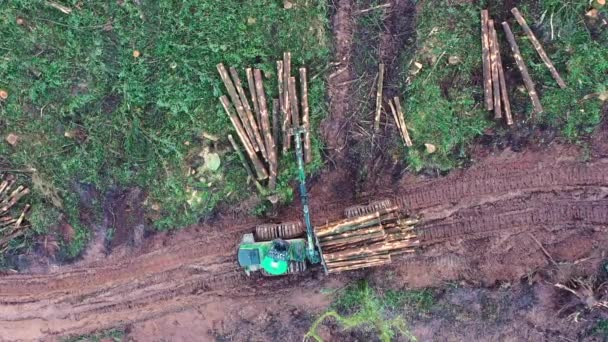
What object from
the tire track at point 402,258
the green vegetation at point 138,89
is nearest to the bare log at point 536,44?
the tire track at point 402,258

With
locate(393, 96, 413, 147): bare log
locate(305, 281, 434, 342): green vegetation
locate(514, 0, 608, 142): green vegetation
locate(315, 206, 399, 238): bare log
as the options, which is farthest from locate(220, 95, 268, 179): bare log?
A: locate(514, 0, 608, 142): green vegetation

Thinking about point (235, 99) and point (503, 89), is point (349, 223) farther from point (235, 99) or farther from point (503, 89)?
point (503, 89)

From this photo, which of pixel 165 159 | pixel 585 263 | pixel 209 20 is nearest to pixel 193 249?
pixel 165 159

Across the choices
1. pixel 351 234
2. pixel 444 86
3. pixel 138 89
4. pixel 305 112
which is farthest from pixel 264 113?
pixel 444 86

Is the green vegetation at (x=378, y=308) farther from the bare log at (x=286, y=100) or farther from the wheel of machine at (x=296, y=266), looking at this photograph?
the bare log at (x=286, y=100)

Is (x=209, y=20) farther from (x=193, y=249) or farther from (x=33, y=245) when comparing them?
(x=33, y=245)

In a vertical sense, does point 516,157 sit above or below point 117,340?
above

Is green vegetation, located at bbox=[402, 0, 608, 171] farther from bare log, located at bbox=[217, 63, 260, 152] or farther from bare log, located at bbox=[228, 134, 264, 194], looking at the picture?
bare log, located at bbox=[217, 63, 260, 152]
